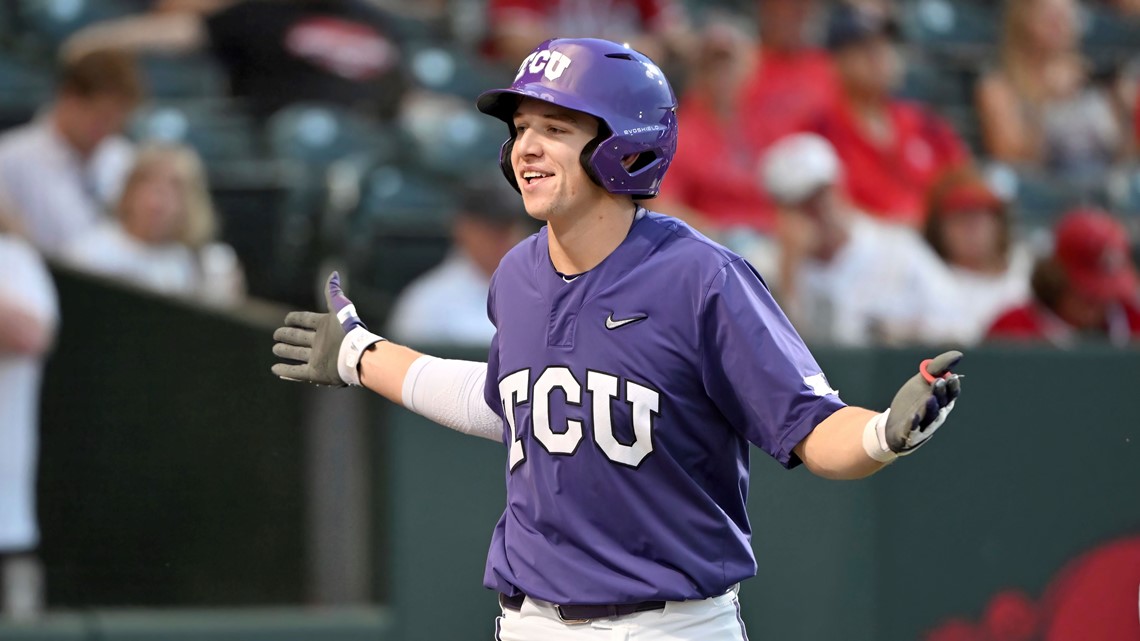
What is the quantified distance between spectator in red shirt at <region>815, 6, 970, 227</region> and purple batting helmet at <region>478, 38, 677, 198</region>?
13.5ft

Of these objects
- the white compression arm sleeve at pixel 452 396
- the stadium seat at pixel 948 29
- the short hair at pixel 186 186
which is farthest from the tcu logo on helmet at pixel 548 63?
the stadium seat at pixel 948 29

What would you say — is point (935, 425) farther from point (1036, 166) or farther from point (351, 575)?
point (1036, 166)

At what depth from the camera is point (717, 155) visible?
674cm

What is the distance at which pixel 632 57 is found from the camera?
2.76 m

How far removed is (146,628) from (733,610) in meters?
2.23

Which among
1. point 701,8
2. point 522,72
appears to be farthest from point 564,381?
point 701,8

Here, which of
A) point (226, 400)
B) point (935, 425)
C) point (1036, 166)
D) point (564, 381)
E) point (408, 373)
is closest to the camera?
point (935, 425)

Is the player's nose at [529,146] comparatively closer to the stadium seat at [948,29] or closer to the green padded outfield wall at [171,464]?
the green padded outfield wall at [171,464]

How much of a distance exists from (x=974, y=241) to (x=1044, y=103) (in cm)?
247

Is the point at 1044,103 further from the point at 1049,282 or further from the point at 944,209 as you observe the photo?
the point at 1049,282

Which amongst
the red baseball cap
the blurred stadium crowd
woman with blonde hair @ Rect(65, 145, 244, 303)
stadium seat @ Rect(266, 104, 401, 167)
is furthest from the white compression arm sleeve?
stadium seat @ Rect(266, 104, 401, 167)

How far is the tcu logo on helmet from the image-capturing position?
105 inches

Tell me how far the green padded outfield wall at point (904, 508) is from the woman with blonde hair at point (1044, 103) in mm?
3952

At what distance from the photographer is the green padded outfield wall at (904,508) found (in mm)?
4223
